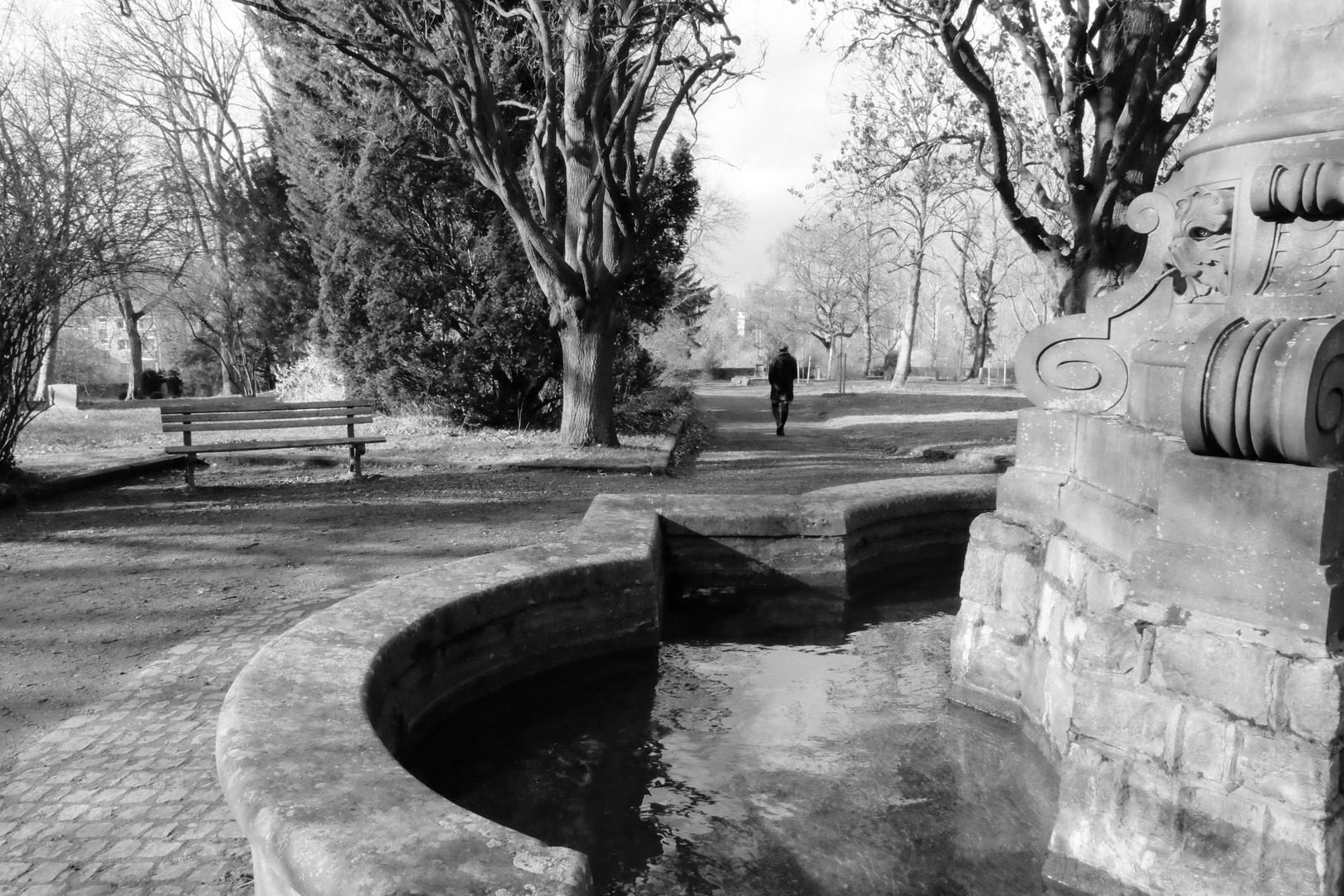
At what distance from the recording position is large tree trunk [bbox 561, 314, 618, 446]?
1305 centimetres

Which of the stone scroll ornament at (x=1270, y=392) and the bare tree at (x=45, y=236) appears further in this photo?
the bare tree at (x=45, y=236)

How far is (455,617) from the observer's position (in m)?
3.57

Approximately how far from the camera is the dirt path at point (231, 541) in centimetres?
500

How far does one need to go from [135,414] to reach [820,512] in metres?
19.2

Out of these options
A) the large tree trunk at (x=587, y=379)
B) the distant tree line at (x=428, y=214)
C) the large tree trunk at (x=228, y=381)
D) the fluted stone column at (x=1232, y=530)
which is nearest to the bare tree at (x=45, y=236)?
the distant tree line at (x=428, y=214)

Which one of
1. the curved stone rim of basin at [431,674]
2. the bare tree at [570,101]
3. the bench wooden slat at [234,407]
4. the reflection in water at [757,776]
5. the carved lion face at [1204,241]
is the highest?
the bare tree at [570,101]

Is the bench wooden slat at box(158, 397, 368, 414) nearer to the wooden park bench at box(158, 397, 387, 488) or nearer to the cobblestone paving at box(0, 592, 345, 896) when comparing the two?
the wooden park bench at box(158, 397, 387, 488)

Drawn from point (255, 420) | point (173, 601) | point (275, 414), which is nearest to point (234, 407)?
point (255, 420)

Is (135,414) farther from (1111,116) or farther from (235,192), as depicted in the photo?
(1111,116)

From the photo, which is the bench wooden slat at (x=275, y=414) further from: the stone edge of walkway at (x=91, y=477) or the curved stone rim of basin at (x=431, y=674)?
the curved stone rim of basin at (x=431, y=674)

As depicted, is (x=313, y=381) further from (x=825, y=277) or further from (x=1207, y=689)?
(x=825, y=277)

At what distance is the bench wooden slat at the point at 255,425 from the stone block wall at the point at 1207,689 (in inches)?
353

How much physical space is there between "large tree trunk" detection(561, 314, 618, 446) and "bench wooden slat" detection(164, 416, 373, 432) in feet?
11.1

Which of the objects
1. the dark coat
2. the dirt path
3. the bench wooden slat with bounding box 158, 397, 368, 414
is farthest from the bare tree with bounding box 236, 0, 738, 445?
the dark coat
